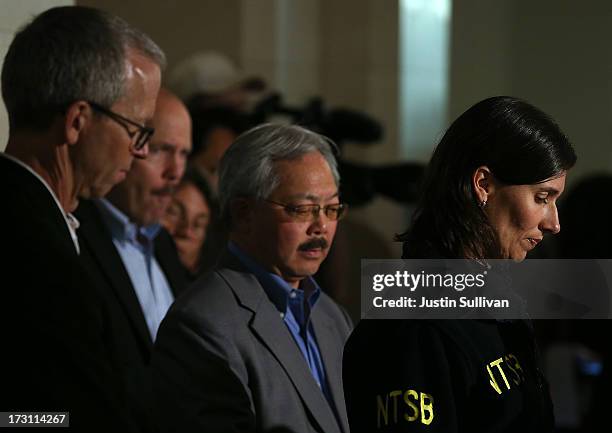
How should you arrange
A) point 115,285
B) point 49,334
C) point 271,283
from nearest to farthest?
point 49,334
point 271,283
point 115,285

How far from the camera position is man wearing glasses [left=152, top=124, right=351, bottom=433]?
109 inches

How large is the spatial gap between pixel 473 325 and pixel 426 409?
0.22 m

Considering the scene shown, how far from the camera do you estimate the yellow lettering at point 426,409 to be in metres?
2.12

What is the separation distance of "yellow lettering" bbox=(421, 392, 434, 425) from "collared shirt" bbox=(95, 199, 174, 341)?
155 cm

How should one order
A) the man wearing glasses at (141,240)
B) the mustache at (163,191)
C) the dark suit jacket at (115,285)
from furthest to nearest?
the mustache at (163,191)
the man wearing glasses at (141,240)
the dark suit jacket at (115,285)

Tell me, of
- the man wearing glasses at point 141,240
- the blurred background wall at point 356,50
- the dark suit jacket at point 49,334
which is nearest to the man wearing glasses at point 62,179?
the dark suit jacket at point 49,334

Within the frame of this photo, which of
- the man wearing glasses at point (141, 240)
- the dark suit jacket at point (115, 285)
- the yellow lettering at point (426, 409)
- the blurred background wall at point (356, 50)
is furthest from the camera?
the blurred background wall at point (356, 50)

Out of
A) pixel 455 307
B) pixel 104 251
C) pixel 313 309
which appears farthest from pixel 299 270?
pixel 455 307

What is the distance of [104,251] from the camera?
3434 mm

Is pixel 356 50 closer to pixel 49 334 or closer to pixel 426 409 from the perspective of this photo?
pixel 426 409

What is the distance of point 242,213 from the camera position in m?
3.14

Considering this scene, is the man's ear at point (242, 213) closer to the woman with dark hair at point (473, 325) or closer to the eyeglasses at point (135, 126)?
the eyeglasses at point (135, 126)

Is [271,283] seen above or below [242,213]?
below

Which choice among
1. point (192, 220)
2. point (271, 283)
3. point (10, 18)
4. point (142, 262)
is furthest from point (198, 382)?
point (192, 220)
